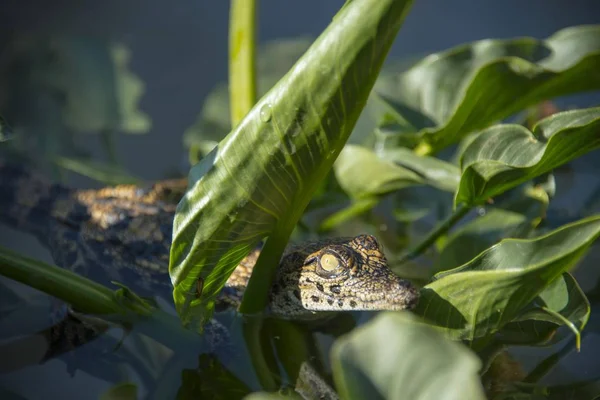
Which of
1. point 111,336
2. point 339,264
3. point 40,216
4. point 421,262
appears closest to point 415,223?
point 421,262

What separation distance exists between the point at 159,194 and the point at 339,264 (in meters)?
1.03

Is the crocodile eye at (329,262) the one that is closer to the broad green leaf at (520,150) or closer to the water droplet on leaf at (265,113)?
the broad green leaf at (520,150)

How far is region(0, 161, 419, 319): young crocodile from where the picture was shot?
6.26 feet

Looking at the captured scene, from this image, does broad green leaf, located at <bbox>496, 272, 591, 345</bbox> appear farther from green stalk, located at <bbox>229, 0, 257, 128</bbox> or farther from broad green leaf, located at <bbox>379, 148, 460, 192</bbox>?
green stalk, located at <bbox>229, 0, 257, 128</bbox>

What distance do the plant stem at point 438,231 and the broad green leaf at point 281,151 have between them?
692 mm

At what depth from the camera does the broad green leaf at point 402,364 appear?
970 millimetres

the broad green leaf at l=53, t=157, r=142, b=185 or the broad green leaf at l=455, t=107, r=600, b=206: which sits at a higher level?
the broad green leaf at l=455, t=107, r=600, b=206

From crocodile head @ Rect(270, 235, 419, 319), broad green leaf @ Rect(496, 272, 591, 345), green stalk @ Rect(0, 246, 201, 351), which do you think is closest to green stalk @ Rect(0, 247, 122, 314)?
green stalk @ Rect(0, 246, 201, 351)

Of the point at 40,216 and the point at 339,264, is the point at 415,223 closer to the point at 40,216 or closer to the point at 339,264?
the point at 339,264

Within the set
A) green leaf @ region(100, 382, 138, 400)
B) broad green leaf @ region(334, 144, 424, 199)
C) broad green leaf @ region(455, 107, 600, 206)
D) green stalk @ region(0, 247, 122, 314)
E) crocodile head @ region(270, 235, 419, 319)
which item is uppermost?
broad green leaf @ region(455, 107, 600, 206)

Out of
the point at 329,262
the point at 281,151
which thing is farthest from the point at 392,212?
the point at 281,151

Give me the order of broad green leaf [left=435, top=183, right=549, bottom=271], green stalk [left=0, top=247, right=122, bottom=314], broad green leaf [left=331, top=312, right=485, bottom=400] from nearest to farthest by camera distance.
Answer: broad green leaf [left=331, top=312, right=485, bottom=400]
green stalk [left=0, top=247, right=122, bottom=314]
broad green leaf [left=435, top=183, right=549, bottom=271]

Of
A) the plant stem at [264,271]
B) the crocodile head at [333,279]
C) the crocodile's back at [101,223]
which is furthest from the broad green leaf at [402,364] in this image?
the crocodile's back at [101,223]

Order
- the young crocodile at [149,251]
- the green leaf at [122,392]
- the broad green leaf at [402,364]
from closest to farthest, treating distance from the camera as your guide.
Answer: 1. the broad green leaf at [402,364]
2. the green leaf at [122,392]
3. the young crocodile at [149,251]
